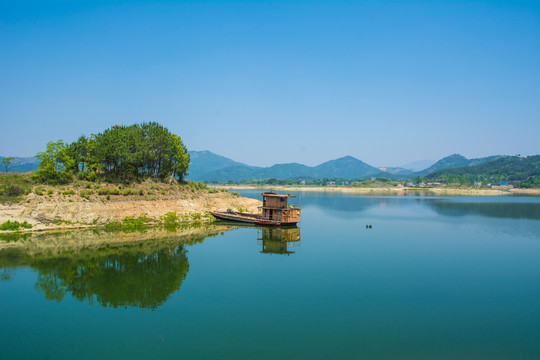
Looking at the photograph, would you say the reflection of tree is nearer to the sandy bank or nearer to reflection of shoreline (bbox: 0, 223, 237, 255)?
reflection of shoreline (bbox: 0, 223, 237, 255)

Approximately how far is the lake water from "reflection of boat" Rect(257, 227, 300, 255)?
0.89 metres

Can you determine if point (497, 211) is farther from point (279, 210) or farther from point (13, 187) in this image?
point (13, 187)

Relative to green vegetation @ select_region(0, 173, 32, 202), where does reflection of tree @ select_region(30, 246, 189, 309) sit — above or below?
below

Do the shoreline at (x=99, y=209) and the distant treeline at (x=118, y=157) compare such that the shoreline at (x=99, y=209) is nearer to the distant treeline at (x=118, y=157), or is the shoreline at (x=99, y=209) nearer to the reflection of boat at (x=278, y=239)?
the distant treeline at (x=118, y=157)

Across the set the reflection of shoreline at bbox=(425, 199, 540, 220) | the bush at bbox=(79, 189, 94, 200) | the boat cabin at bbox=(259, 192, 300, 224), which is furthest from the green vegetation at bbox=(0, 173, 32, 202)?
the reflection of shoreline at bbox=(425, 199, 540, 220)

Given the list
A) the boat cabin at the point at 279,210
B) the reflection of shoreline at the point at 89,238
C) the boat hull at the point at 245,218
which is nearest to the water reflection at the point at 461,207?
the boat cabin at the point at 279,210

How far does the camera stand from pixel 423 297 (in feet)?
69.7

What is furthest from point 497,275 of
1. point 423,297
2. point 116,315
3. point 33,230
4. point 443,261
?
point 33,230

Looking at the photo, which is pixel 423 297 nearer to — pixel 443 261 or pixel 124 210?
pixel 443 261

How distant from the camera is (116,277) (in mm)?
24750

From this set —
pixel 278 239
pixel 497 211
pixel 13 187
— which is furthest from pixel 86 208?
pixel 497 211

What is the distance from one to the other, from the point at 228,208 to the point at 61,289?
127 ft

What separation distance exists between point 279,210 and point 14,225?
32.0 metres

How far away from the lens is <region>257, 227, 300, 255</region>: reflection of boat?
35656 mm
